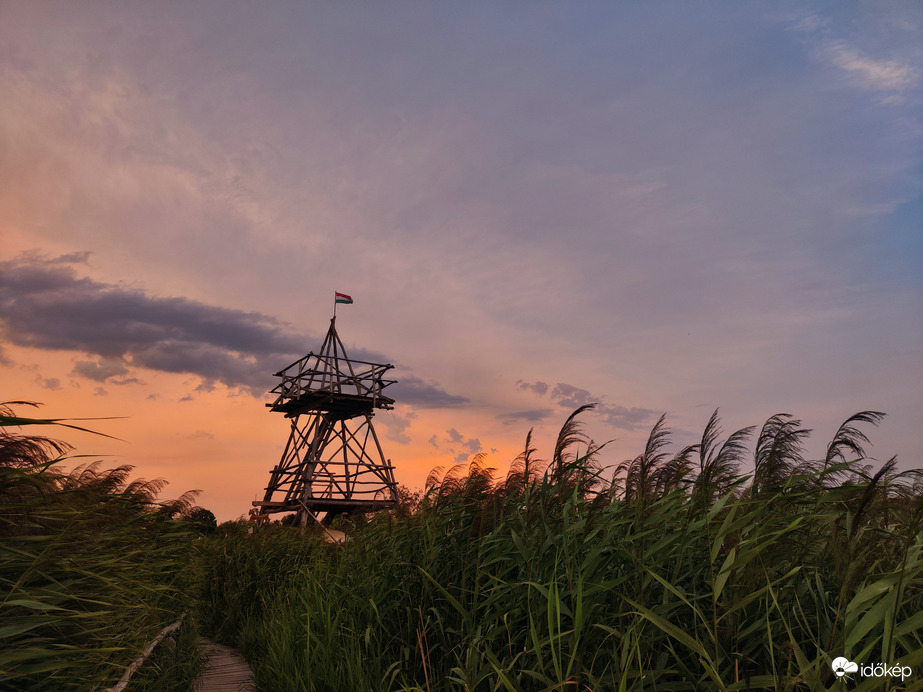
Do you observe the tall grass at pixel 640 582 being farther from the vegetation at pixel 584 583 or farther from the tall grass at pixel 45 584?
the tall grass at pixel 45 584

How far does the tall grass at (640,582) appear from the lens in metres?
3.29

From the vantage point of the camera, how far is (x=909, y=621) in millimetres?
2857

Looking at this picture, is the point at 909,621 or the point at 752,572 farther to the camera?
the point at 752,572

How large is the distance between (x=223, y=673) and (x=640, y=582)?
865cm

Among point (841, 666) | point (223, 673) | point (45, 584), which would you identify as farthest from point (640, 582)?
point (223, 673)

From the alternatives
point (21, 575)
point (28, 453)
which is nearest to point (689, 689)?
point (21, 575)

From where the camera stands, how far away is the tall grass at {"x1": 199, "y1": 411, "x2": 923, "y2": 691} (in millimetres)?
3293

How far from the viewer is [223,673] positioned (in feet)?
32.5

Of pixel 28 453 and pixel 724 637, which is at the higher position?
pixel 28 453

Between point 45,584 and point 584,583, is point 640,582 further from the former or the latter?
point 45,584

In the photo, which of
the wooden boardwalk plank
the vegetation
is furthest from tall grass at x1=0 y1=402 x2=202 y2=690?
the wooden boardwalk plank

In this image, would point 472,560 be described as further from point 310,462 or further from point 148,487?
point 310,462

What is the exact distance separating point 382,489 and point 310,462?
141 inches

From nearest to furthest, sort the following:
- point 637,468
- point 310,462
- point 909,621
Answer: point 909,621 → point 637,468 → point 310,462
